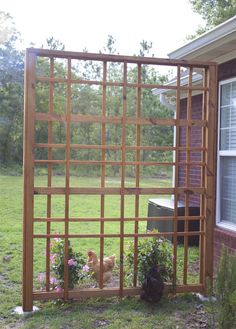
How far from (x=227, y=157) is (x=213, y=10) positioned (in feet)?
59.8

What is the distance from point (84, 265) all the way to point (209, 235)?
115 cm

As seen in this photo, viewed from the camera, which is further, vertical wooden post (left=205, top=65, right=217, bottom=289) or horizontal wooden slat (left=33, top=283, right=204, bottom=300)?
vertical wooden post (left=205, top=65, right=217, bottom=289)

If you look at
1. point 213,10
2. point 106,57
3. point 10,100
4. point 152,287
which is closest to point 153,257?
point 152,287

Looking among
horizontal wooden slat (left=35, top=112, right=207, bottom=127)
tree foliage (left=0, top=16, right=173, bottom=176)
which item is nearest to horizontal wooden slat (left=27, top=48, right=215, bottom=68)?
horizontal wooden slat (left=35, top=112, right=207, bottom=127)

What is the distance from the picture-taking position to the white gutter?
357 centimetres

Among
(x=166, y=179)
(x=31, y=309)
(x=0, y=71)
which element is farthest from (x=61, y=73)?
(x=31, y=309)

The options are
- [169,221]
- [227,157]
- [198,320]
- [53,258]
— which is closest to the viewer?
[198,320]

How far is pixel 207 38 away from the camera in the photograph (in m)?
3.93

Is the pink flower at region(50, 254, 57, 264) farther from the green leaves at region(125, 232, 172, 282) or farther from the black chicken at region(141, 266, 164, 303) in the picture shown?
the black chicken at region(141, 266, 164, 303)

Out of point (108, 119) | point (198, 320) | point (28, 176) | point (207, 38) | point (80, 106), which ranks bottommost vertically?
point (198, 320)

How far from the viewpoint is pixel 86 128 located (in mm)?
19875

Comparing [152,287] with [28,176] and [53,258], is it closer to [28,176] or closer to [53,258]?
[53,258]

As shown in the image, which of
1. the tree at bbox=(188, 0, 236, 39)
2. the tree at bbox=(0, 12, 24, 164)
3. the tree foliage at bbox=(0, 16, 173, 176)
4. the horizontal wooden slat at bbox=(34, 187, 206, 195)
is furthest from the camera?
the tree at bbox=(0, 12, 24, 164)

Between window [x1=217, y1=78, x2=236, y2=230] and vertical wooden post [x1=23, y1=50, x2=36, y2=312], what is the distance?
221cm
